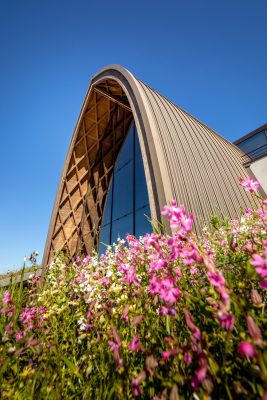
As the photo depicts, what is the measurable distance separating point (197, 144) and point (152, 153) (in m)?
3.33

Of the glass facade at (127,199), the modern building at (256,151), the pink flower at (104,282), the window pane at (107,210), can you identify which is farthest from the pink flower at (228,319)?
the window pane at (107,210)

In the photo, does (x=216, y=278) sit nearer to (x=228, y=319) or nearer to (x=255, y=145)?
(x=228, y=319)

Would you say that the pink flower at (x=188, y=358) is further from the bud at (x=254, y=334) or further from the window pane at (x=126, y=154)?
the window pane at (x=126, y=154)

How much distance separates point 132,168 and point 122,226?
9.56ft

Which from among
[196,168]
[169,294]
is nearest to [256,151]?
[196,168]

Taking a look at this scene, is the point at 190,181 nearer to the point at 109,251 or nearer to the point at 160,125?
the point at 160,125

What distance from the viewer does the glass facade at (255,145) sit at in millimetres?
12703

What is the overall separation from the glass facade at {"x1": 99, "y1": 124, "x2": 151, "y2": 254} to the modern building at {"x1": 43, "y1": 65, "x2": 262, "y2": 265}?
0.13 feet

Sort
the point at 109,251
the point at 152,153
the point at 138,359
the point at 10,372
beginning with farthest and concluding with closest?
the point at 152,153 → the point at 109,251 → the point at 10,372 → the point at 138,359

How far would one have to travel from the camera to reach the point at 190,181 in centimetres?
693

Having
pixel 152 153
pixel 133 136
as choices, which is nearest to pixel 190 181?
pixel 152 153

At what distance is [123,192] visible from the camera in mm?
10844

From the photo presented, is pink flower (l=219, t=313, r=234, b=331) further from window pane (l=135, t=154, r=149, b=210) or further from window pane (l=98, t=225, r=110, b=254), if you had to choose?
window pane (l=98, t=225, r=110, b=254)

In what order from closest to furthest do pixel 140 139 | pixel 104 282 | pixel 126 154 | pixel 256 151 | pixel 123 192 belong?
pixel 104 282 < pixel 140 139 < pixel 123 192 < pixel 126 154 < pixel 256 151
